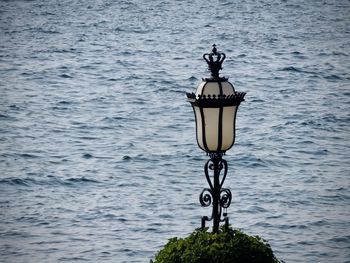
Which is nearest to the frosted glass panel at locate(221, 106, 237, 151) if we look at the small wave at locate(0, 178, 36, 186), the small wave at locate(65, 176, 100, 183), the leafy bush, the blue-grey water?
the leafy bush

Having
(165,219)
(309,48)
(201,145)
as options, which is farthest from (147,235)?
(309,48)

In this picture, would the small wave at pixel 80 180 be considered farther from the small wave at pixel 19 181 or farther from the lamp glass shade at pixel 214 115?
the lamp glass shade at pixel 214 115

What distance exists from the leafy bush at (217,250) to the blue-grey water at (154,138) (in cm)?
735

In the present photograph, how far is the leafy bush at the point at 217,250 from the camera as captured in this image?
22.5ft

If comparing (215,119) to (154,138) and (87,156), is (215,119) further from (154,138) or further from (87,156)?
(154,138)

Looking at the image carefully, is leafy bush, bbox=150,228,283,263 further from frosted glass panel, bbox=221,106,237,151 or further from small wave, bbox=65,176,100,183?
small wave, bbox=65,176,100,183

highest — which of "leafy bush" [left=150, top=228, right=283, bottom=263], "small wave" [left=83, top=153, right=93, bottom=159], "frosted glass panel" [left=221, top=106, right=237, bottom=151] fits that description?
"frosted glass panel" [left=221, top=106, right=237, bottom=151]

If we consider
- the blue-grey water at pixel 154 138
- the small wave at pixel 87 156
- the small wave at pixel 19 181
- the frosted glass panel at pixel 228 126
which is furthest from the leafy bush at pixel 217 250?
the small wave at pixel 87 156

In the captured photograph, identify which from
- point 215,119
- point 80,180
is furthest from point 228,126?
point 80,180

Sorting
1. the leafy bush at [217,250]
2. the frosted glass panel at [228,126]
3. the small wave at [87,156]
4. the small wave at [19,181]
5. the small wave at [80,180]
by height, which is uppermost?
the frosted glass panel at [228,126]

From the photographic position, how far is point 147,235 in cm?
1543

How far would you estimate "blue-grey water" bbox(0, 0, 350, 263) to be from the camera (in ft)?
51.6

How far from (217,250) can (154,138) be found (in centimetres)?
1753

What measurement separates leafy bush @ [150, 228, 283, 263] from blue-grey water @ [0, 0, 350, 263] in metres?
7.35
